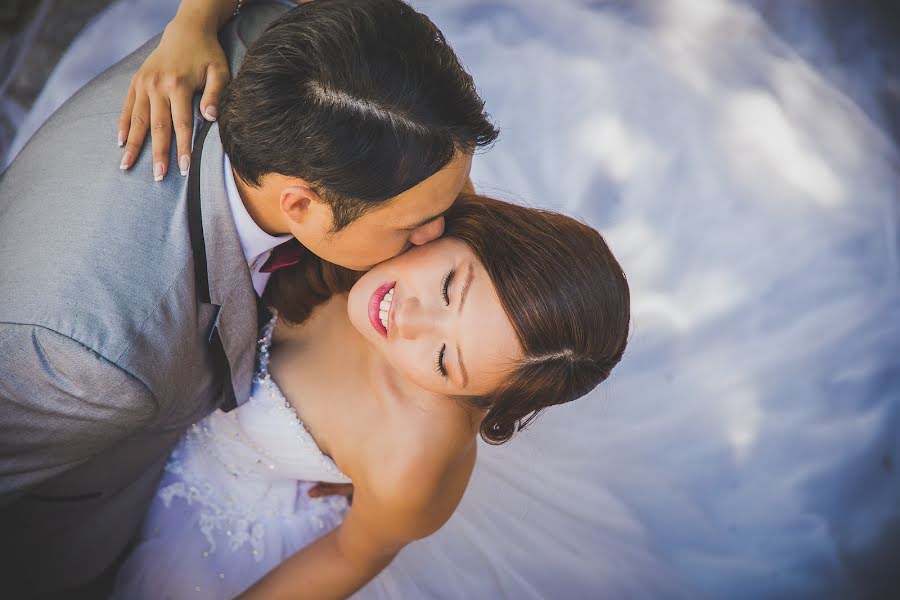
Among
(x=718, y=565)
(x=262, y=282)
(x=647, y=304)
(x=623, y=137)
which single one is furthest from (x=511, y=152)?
(x=718, y=565)

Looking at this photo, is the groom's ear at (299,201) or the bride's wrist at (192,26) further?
the bride's wrist at (192,26)

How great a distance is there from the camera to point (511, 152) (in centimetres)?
275

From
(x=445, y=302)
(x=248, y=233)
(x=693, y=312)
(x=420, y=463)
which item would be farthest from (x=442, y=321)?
(x=693, y=312)

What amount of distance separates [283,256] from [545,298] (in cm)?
72

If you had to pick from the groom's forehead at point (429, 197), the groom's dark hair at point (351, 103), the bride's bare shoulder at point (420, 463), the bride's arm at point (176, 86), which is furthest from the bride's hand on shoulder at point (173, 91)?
the bride's bare shoulder at point (420, 463)

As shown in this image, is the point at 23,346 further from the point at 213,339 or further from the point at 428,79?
the point at 428,79

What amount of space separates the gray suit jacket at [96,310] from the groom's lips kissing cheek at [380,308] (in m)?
0.30

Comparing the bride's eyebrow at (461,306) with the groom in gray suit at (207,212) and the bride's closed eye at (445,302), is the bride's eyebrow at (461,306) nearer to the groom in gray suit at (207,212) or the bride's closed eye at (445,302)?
the bride's closed eye at (445,302)

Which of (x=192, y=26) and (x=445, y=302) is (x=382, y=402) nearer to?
(x=445, y=302)

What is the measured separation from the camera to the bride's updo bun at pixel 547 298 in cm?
158

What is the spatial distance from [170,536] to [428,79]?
4.96 ft

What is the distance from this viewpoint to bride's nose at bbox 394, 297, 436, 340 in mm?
1571

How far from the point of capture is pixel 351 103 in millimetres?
1356

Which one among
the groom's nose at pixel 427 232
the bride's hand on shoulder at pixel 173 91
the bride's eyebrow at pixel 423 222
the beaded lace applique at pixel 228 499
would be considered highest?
the bride's hand on shoulder at pixel 173 91
